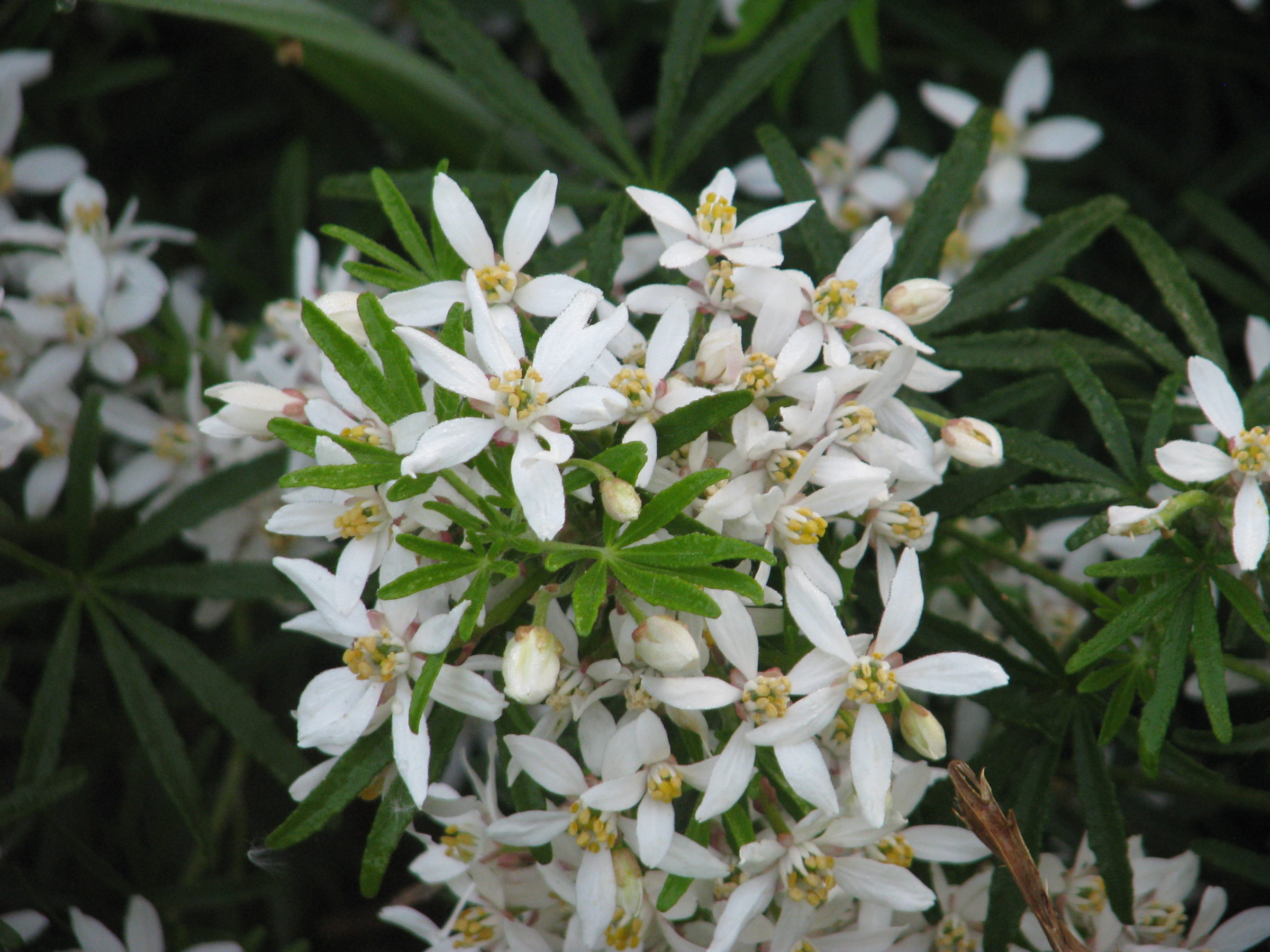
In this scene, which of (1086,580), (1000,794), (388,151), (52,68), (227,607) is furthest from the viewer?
(388,151)

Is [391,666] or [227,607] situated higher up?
[391,666]

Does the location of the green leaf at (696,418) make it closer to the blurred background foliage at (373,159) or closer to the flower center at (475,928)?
the blurred background foliage at (373,159)

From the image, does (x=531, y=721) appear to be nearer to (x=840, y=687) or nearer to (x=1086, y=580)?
(x=840, y=687)

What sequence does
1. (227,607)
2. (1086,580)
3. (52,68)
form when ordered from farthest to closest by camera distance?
(52,68) < (227,607) < (1086,580)

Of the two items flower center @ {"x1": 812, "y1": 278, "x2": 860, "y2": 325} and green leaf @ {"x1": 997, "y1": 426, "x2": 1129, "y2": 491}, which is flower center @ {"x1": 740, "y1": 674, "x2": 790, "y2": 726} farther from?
green leaf @ {"x1": 997, "y1": 426, "x2": 1129, "y2": 491}

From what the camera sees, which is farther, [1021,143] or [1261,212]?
[1261,212]

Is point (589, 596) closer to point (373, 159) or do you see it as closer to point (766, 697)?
point (766, 697)

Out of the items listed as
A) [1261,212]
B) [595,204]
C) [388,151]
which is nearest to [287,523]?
[595,204]
